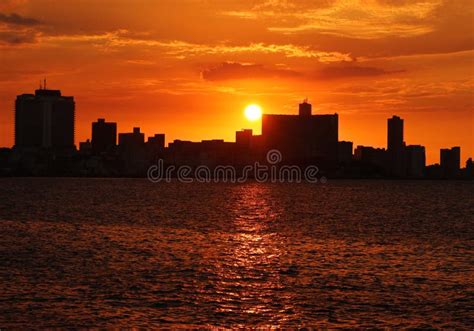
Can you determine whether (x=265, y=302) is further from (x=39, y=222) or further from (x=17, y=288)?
(x=39, y=222)

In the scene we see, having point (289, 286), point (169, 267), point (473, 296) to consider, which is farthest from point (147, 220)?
point (473, 296)

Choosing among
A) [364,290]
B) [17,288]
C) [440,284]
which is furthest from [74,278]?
[440,284]

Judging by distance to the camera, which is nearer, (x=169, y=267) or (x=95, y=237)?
(x=169, y=267)

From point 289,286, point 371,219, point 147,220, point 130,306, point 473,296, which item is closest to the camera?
point 130,306

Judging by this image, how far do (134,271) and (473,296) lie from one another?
30245mm

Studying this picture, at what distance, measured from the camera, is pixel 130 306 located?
51344 mm

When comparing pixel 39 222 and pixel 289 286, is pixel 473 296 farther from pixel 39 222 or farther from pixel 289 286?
pixel 39 222

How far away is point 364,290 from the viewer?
58438 millimetres

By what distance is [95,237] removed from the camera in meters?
103

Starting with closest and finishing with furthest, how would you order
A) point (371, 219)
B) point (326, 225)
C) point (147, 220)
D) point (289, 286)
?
point (289, 286), point (326, 225), point (147, 220), point (371, 219)

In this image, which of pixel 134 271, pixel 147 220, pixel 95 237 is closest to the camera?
pixel 134 271

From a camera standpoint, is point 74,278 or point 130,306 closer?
point 130,306

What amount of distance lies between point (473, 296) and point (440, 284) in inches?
219

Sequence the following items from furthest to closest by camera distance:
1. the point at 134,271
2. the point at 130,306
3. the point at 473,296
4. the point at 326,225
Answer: the point at 326,225 < the point at 134,271 < the point at 473,296 < the point at 130,306
